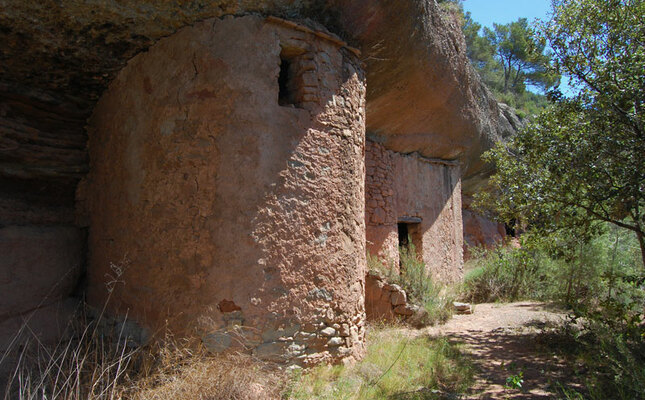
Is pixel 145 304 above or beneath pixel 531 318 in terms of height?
above

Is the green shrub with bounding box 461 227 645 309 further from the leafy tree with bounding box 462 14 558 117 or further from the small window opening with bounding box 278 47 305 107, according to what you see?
the leafy tree with bounding box 462 14 558 117

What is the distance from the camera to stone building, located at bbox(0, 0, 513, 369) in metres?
4.10

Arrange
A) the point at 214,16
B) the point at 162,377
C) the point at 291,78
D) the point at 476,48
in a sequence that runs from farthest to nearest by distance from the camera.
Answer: the point at 476,48, the point at 291,78, the point at 214,16, the point at 162,377

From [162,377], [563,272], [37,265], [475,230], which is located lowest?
[162,377]

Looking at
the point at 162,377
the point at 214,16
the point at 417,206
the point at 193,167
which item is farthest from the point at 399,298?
the point at 214,16

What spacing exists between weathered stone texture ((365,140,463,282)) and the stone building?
2.60 meters

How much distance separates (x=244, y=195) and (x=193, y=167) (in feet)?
1.85

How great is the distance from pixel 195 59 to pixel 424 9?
9.67 ft

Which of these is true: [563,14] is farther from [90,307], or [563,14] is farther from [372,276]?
[90,307]

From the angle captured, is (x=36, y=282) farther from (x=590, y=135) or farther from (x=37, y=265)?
(x=590, y=135)

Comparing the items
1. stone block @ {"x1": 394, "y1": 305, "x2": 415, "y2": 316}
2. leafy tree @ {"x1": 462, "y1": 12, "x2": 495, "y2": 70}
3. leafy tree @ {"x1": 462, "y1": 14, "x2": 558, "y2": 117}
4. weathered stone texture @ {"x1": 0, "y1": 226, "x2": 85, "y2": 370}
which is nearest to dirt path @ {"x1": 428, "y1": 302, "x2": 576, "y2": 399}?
stone block @ {"x1": 394, "y1": 305, "x2": 415, "y2": 316}

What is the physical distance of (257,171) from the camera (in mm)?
4145

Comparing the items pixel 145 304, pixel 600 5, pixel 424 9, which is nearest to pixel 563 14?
pixel 600 5

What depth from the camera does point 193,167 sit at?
4.26m
